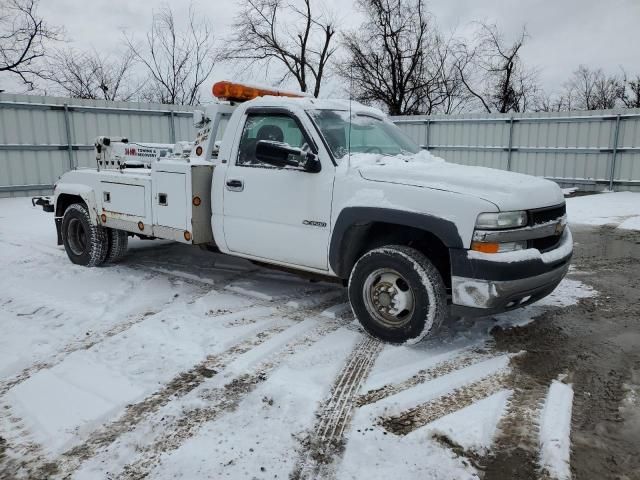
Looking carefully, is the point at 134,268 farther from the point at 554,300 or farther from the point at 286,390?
the point at 554,300

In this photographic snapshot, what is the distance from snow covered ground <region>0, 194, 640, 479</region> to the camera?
2670 mm

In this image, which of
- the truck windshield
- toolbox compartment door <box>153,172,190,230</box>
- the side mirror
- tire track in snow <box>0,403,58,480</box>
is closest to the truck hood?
the truck windshield

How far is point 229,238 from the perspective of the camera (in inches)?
200

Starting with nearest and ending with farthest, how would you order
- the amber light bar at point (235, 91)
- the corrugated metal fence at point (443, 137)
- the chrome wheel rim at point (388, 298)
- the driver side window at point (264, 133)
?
the chrome wheel rim at point (388, 298) < the driver side window at point (264, 133) < the amber light bar at point (235, 91) < the corrugated metal fence at point (443, 137)

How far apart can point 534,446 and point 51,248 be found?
281 inches

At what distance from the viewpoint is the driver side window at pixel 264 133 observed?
470cm

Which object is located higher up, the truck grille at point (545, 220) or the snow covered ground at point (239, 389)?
the truck grille at point (545, 220)

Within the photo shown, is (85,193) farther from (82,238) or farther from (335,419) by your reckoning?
(335,419)

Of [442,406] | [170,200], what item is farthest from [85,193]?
[442,406]

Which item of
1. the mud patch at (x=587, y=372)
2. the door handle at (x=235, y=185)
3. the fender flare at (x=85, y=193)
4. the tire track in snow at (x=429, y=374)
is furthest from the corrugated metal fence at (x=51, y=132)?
the tire track in snow at (x=429, y=374)

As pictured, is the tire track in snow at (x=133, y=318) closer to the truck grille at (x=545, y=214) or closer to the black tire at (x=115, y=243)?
the black tire at (x=115, y=243)

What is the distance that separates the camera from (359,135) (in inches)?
188

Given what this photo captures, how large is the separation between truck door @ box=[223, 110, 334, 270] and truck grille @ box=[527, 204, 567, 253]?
1571mm

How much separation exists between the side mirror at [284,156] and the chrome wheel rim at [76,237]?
11.8 feet
